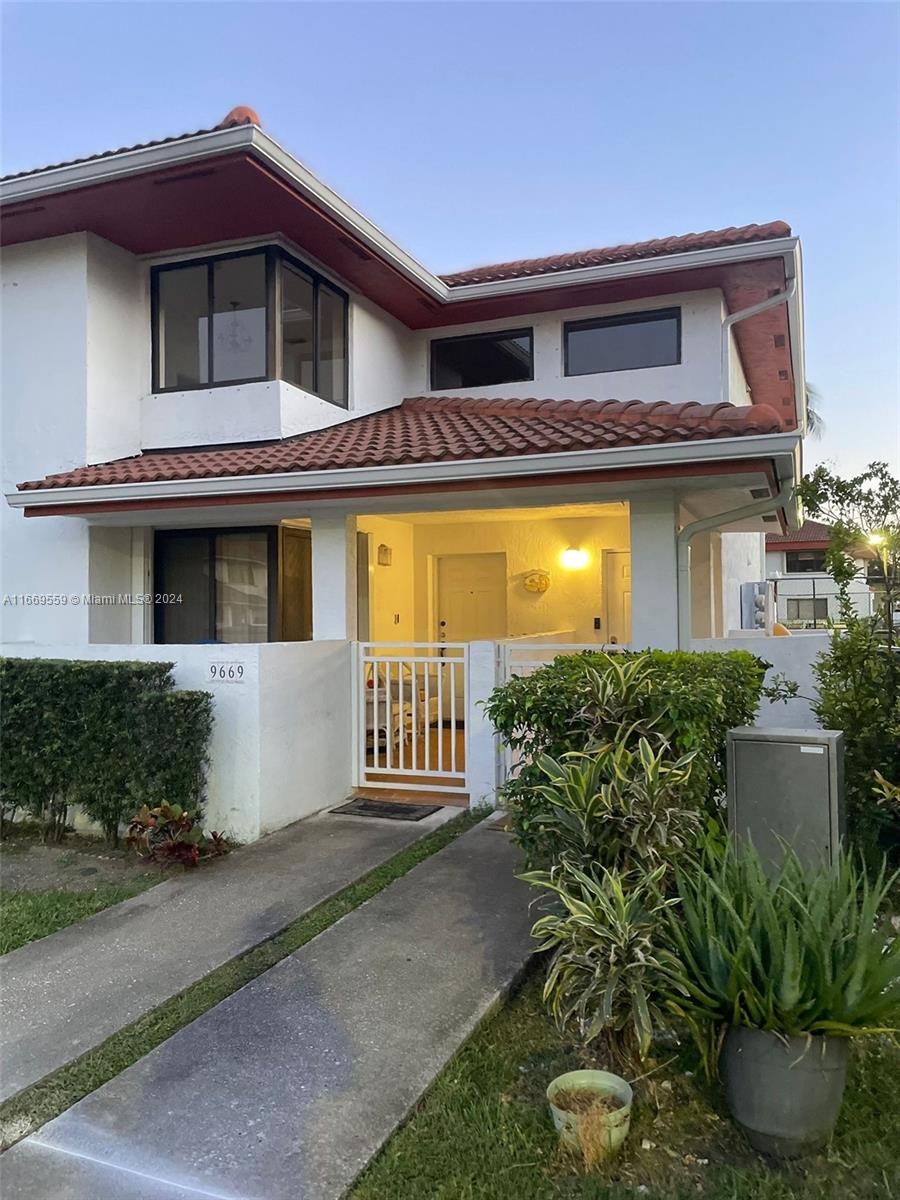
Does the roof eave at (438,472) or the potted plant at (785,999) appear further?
the roof eave at (438,472)

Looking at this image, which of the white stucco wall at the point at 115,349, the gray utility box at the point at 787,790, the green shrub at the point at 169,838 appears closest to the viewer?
the gray utility box at the point at 787,790

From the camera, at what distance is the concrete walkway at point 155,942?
367 centimetres

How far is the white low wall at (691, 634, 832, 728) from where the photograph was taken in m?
8.41

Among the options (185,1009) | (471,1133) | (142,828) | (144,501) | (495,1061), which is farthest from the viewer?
(144,501)

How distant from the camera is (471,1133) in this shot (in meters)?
2.91

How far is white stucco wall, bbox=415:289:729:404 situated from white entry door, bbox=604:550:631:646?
9.25ft

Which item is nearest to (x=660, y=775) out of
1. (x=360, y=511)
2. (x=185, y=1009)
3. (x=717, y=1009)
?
(x=717, y=1009)

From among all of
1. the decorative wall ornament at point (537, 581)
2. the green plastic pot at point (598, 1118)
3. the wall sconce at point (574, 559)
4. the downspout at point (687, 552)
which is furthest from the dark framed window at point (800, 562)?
the green plastic pot at point (598, 1118)

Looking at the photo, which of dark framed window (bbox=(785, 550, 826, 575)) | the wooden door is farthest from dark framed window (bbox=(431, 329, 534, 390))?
dark framed window (bbox=(785, 550, 826, 575))

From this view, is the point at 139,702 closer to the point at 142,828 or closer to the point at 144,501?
the point at 142,828

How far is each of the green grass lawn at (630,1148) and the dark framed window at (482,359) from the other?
9.11 metres

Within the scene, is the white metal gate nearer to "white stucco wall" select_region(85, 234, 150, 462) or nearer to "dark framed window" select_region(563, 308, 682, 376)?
"white stucco wall" select_region(85, 234, 150, 462)

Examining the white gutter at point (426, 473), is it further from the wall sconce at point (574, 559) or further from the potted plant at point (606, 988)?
the wall sconce at point (574, 559)

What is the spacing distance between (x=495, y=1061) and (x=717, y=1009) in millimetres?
1040
